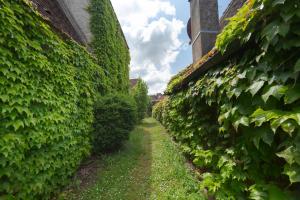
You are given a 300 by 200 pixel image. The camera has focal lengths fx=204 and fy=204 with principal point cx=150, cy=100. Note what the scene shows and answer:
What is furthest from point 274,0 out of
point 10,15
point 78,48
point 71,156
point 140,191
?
point 78,48

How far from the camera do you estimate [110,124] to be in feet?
23.9

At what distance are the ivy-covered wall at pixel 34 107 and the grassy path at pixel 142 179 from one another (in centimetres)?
93

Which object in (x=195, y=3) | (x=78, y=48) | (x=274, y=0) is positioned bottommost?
(x=274, y=0)

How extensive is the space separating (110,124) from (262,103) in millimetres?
5748

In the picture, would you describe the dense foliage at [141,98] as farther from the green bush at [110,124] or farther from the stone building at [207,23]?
the stone building at [207,23]

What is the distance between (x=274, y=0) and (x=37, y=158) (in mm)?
4184

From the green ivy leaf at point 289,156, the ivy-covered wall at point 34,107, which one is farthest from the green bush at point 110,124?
the green ivy leaf at point 289,156

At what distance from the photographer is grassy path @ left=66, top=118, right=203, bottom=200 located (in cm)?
457

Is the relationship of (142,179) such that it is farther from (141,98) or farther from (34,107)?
(141,98)

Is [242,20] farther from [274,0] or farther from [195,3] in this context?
[195,3]

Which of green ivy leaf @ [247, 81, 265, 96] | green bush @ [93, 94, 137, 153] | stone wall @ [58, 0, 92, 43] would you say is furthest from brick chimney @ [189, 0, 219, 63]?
stone wall @ [58, 0, 92, 43]

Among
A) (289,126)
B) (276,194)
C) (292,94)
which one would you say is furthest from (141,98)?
(289,126)

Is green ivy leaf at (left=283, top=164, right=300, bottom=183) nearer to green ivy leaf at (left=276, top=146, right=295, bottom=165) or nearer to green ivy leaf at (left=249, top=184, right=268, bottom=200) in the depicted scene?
green ivy leaf at (left=276, top=146, right=295, bottom=165)

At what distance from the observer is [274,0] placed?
6.47 ft
